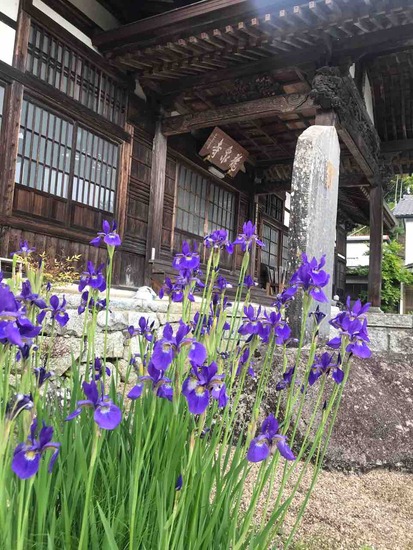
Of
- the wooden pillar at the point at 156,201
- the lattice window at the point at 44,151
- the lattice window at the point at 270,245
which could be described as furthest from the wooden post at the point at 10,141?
the lattice window at the point at 270,245

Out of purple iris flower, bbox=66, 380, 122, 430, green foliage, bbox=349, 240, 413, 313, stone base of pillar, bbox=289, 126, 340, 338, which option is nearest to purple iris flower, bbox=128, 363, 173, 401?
purple iris flower, bbox=66, 380, 122, 430

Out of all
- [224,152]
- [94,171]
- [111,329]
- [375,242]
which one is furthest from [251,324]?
[375,242]

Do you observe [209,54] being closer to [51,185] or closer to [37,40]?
[37,40]

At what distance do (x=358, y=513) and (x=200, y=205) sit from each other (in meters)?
7.48

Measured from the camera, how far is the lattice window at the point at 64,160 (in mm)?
5641

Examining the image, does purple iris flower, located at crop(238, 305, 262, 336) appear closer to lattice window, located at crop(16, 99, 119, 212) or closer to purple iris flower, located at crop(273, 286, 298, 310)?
purple iris flower, located at crop(273, 286, 298, 310)

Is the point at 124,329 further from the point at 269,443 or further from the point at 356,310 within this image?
the point at 269,443

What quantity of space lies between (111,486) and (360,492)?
5.70 ft

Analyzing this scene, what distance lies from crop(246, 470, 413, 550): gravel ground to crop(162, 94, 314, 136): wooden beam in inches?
192

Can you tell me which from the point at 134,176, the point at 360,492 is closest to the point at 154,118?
the point at 134,176

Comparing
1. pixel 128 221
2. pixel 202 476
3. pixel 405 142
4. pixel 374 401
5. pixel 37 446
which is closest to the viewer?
pixel 37 446

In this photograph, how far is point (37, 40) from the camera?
563cm

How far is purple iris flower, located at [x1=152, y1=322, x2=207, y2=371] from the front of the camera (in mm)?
955

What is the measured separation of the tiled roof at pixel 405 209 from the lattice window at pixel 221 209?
1634cm
